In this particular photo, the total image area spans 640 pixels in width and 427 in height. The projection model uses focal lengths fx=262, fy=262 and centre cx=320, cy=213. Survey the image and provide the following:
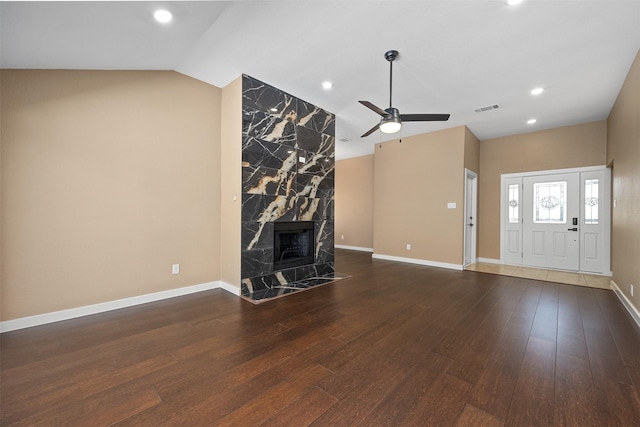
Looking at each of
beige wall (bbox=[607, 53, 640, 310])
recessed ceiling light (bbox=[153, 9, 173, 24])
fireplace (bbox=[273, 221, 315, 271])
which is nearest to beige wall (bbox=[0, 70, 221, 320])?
fireplace (bbox=[273, 221, 315, 271])

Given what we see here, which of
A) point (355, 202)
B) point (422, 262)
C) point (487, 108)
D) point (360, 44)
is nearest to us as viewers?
point (360, 44)

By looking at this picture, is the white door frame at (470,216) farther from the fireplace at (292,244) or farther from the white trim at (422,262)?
the fireplace at (292,244)

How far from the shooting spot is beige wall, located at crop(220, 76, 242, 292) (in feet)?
12.2

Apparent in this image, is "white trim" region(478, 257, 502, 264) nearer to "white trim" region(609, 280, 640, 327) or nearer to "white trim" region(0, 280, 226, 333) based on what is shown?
"white trim" region(609, 280, 640, 327)

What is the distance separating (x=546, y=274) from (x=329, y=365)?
533 centimetres

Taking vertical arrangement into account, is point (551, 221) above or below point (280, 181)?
below

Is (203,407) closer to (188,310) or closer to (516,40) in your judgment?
(188,310)

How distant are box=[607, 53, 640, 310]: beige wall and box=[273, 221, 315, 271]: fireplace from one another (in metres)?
4.15

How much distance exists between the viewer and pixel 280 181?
414 centimetres

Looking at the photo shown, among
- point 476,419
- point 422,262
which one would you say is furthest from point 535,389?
point 422,262

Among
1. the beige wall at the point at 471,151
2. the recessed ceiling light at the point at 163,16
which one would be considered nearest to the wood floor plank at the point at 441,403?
the recessed ceiling light at the point at 163,16

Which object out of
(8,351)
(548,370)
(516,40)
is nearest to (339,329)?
(548,370)

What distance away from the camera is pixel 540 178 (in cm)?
570

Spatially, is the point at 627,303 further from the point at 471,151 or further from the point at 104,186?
the point at 104,186
